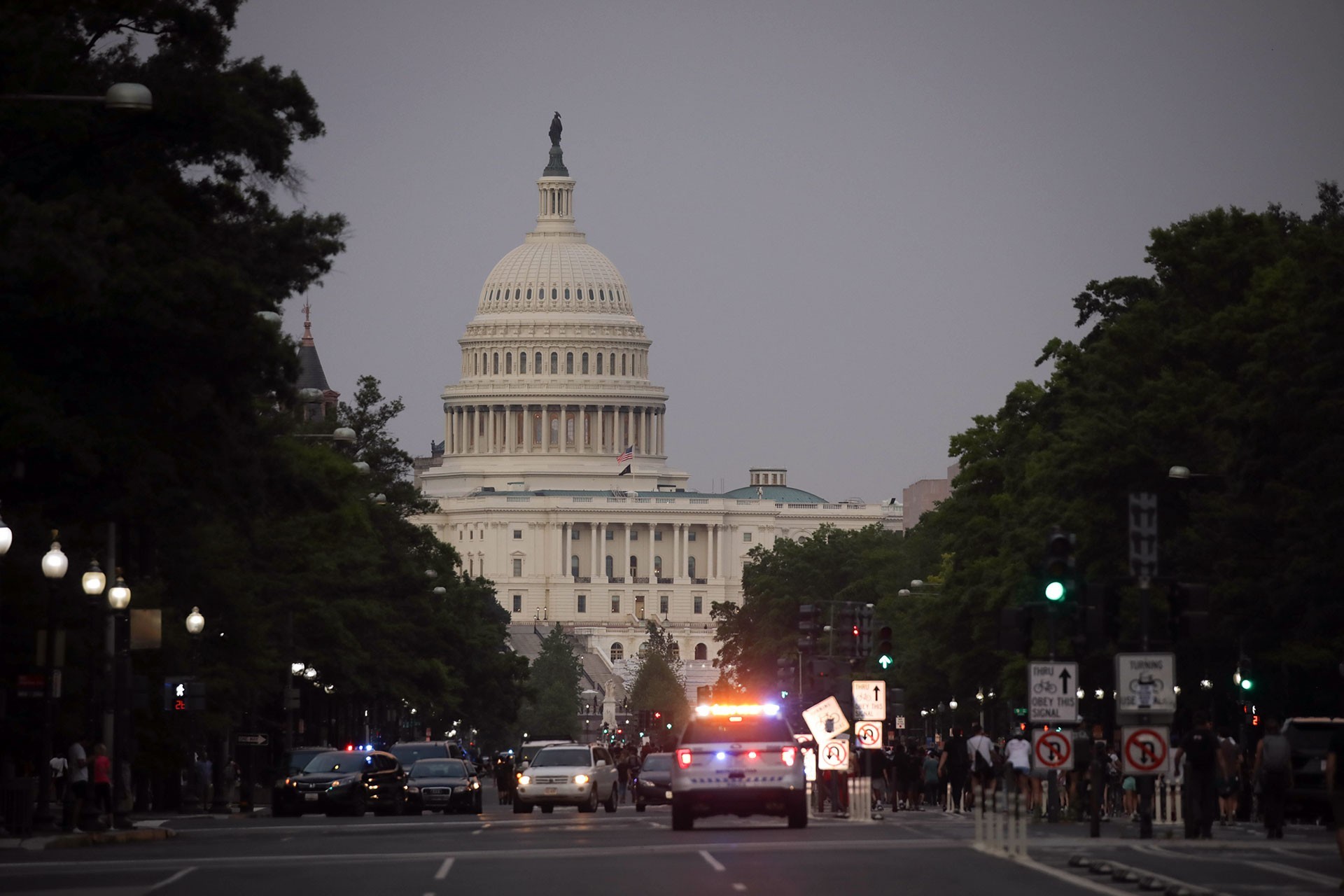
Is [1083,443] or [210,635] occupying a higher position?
[1083,443]

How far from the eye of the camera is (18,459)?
3650cm

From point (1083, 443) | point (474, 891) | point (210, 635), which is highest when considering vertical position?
point (1083, 443)

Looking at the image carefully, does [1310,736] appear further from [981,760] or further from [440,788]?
[440,788]

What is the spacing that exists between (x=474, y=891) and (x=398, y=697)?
7266 cm

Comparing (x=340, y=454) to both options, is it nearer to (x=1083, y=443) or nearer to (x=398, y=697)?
(x=398, y=697)

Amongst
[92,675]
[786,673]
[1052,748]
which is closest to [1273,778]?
[1052,748]

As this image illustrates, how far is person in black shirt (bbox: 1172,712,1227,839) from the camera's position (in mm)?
37625

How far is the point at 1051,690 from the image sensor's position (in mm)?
37875

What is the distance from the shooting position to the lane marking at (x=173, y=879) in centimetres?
2943

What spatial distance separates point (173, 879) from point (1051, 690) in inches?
489

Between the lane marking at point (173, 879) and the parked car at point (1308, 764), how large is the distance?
72.2 ft

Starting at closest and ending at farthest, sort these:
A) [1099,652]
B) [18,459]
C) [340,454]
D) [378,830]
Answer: [18,459]
[378,830]
[1099,652]
[340,454]

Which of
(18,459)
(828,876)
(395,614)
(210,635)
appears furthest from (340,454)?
(828,876)

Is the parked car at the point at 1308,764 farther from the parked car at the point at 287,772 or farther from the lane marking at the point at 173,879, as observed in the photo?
the lane marking at the point at 173,879
